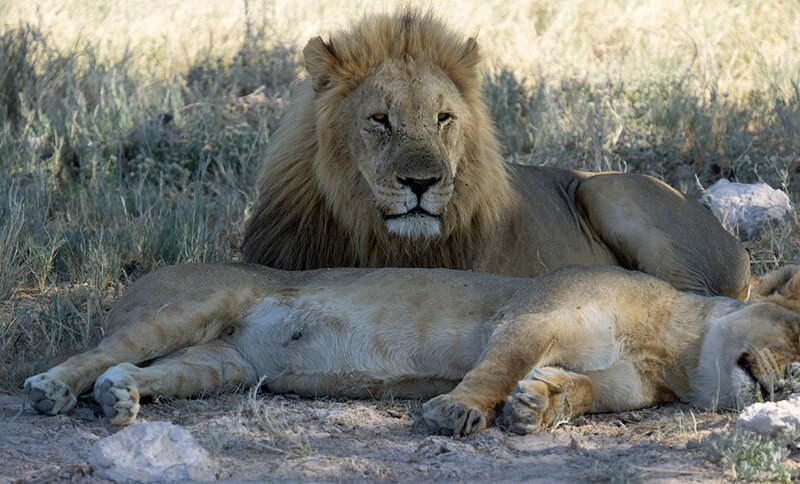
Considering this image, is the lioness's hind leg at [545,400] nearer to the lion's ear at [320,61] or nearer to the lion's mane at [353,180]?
the lion's mane at [353,180]

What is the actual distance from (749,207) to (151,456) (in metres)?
4.40

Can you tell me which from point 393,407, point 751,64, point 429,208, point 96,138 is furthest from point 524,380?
point 751,64

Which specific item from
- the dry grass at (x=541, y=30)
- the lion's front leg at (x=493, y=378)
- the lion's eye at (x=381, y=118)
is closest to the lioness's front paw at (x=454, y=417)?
the lion's front leg at (x=493, y=378)

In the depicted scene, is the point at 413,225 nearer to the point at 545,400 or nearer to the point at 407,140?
the point at 407,140

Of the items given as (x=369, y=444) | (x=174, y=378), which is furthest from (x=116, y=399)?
(x=369, y=444)

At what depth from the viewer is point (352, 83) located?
171 inches

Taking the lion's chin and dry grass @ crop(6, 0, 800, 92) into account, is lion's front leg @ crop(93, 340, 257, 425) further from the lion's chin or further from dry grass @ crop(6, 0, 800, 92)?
dry grass @ crop(6, 0, 800, 92)

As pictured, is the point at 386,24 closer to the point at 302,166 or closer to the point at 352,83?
the point at 352,83

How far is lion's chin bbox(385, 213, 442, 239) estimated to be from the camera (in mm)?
4004

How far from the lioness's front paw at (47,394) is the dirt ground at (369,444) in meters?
0.04

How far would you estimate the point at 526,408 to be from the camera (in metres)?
3.13

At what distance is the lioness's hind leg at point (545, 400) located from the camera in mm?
3135

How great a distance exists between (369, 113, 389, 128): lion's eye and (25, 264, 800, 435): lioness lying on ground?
2.05 feet

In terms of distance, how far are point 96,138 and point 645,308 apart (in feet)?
15.9
